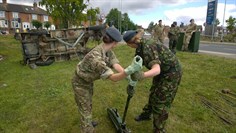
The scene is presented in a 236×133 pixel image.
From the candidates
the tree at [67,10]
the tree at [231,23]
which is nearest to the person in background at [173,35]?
the tree at [67,10]

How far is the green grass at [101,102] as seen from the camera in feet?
14.3

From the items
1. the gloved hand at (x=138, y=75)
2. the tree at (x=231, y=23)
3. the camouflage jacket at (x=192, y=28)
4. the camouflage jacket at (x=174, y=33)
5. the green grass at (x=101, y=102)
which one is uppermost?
the tree at (x=231, y=23)

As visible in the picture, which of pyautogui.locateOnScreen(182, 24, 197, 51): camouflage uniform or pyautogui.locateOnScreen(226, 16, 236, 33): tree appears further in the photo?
pyautogui.locateOnScreen(226, 16, 236, 33): tree

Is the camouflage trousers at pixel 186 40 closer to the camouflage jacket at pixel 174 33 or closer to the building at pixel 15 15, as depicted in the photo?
the camouflage jacket at pixel 174 33

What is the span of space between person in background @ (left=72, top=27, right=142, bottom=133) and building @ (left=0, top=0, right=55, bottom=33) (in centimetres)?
6323

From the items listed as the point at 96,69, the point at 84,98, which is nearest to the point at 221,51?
the point at 84,98

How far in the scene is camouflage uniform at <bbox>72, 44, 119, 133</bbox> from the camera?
274 centimetres

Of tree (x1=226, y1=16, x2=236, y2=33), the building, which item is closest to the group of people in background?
tree (x1=226, y1=16, x2=236, y2=33)

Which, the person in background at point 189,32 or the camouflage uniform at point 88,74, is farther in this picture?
the person in background at point 189,32

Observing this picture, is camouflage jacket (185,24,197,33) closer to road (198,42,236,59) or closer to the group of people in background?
the group of people in background

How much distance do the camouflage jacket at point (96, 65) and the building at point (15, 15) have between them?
63.4 m

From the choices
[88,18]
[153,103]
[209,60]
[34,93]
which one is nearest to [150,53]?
[153,103]

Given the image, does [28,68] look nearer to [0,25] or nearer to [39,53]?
[39,53]

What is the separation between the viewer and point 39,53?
1041 cm
